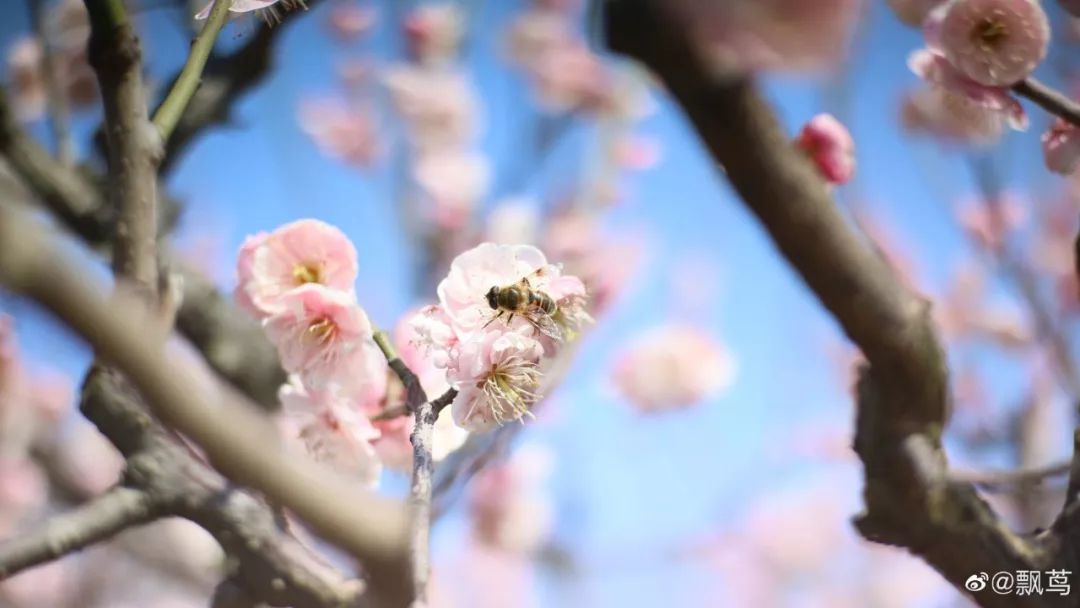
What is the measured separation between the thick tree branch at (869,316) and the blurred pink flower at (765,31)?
15 millimetres

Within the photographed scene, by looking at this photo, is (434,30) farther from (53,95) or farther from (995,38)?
(995,38)

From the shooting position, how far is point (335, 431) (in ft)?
2.18

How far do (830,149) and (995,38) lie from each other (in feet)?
0.51

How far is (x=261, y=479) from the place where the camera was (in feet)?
1.13

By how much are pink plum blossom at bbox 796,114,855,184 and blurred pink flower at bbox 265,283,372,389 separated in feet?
1.41

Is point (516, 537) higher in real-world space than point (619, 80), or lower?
lower

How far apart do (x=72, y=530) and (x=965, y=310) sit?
2876 mm

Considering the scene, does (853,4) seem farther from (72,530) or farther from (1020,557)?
(72,530)

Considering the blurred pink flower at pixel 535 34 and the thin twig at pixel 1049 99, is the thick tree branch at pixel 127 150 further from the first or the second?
the blurred pink flower at pixel 535 34

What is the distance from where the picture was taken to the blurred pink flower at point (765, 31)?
420 mm

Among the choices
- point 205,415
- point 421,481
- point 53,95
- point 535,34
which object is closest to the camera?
point 205,415

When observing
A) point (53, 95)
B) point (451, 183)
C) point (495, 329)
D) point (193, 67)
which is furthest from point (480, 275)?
point (451, 183)

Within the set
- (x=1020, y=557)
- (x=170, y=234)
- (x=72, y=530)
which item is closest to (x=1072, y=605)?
(x=1020, y=557)

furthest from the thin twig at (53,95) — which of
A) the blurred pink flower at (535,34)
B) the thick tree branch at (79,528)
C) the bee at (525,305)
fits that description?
the blurred pink flower at (535,34)
